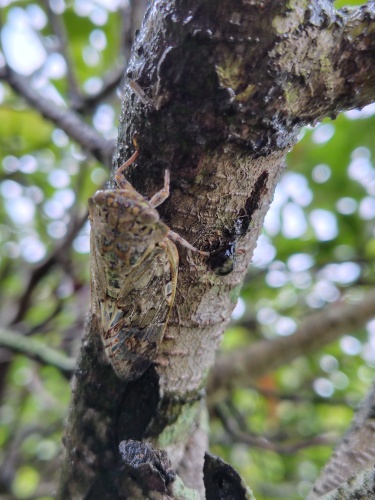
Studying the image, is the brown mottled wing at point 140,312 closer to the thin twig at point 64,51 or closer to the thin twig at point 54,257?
the thin twig at point 54,257

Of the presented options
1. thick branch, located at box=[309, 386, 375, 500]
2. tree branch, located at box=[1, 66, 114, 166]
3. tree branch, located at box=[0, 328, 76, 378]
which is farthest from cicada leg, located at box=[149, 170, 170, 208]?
tree branch, located at box=[0, 328, 76, 378]

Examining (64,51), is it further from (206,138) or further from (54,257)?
(206,138)

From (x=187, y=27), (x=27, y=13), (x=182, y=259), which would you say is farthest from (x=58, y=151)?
(x=187, y=27)

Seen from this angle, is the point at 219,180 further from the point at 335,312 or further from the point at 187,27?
the point at 335,312

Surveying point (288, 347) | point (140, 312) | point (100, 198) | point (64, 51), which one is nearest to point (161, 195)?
point (100, 198)

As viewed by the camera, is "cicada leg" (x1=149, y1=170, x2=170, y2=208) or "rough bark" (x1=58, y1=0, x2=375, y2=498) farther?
"cicada leg" (x1=149, y1=170, x2=170, y2=208)

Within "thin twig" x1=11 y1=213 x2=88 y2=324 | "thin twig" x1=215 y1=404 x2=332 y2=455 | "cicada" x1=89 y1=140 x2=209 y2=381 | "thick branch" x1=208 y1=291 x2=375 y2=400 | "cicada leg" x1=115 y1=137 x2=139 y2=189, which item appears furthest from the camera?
"thin twig" x1=11 y1=213 x2=88 y2=324

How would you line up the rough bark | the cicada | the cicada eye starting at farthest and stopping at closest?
the cicada eye < the cicada < the rough bark

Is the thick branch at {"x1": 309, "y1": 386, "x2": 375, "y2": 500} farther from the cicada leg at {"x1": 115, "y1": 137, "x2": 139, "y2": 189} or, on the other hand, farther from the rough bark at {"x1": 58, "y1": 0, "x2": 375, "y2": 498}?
the cicada leg at {"x1": 115, "y1": 137, "x2": 139, "y2": 189}
